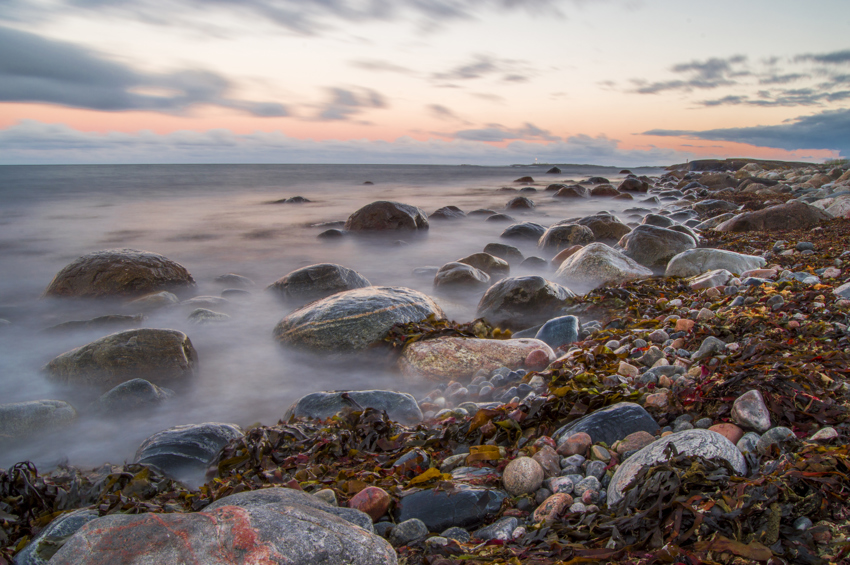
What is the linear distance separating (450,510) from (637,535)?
774 mm

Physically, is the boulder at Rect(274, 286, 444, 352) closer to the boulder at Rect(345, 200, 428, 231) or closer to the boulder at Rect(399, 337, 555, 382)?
the boulder at Rect(399, 337, 555, 382)

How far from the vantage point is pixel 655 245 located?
8.31m

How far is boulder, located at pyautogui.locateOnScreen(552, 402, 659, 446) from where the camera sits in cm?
239

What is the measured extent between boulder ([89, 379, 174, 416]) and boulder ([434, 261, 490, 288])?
448 centimetres

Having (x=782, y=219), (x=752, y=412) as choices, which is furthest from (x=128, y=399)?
(x=782, y=219)

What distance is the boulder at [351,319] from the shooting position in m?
5.09

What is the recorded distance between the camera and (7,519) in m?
2.46

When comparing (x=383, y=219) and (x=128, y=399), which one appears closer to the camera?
(x=128, y=399)

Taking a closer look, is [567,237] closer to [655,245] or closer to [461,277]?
[655,245]

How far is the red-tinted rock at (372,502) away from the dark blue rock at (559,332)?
2.88m

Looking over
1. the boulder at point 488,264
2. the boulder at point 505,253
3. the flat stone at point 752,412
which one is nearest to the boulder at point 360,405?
the flat stone at point 752,412

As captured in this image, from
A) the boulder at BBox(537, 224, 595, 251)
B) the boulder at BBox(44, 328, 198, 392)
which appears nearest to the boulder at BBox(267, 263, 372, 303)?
the boulder at BBox(44, 328, 198, 392)

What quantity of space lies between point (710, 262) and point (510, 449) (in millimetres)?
5157

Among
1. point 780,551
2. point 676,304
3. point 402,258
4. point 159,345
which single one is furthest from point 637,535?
point 402,258
